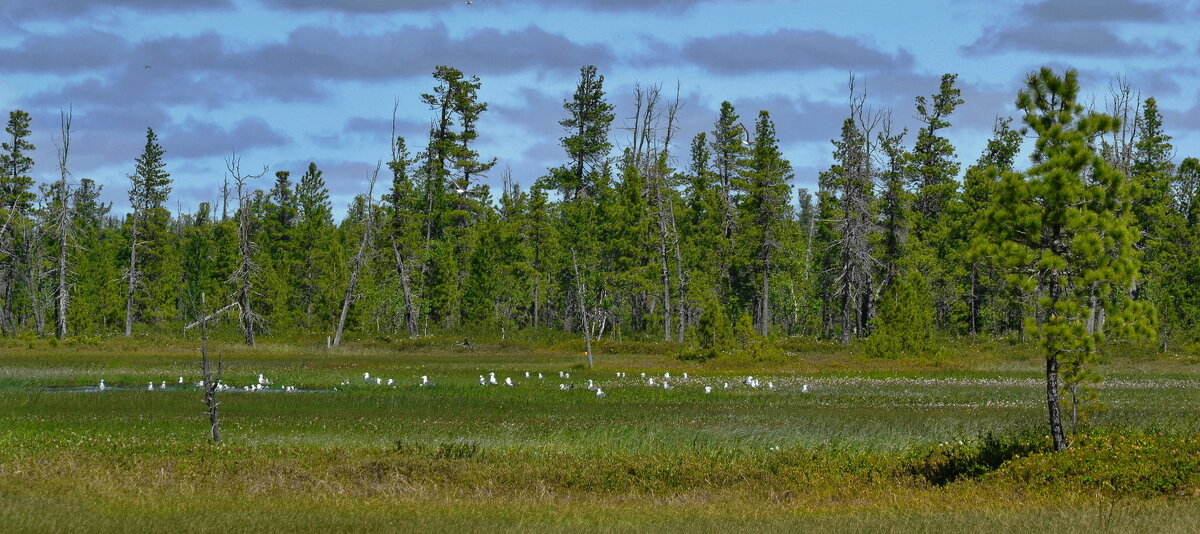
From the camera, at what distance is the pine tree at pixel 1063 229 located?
19.7 metres

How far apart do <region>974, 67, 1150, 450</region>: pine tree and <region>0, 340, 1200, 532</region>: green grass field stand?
1.94 metres

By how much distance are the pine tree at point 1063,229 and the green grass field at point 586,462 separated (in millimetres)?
1944

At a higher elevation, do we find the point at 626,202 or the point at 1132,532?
the point at 626,202

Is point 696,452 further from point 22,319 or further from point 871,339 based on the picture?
point 22,319

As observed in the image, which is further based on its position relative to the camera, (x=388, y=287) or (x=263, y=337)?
(x=388, y=287)

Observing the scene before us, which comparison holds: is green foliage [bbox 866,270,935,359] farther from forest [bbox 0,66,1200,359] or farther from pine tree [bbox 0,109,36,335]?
pine tree [bbox 0,109,36,335]

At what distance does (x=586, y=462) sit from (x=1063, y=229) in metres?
9.75

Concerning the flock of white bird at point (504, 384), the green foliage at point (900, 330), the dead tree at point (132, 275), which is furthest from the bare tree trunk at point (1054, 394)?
the dead tree at point (132, 275)

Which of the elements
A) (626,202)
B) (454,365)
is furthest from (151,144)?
(454,365)

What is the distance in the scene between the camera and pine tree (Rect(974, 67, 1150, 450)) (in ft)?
64.5

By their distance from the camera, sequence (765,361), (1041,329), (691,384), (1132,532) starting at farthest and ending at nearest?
(765,361) → (691,384) → (1041,329) → (1132,532)

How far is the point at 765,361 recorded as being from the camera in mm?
54906

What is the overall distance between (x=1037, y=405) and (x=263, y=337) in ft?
181

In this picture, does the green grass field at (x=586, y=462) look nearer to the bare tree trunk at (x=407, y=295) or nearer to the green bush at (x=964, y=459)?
the green bush at (x=964, y=459)
